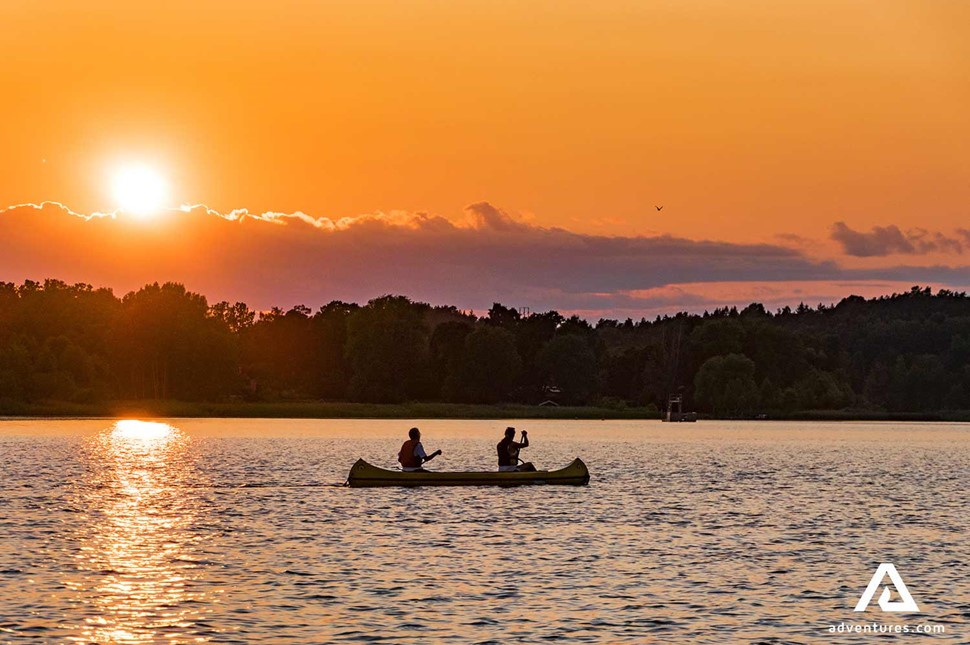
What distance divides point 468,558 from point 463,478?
20036 mm

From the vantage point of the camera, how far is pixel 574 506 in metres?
59.0

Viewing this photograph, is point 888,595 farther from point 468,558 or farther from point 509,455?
point 509,455

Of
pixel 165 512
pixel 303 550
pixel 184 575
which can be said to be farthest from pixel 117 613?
pixel 165 512

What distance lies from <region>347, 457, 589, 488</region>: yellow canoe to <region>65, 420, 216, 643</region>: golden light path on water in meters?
7.54

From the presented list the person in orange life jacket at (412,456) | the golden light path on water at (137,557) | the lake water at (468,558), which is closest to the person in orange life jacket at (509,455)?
the lake water at (468,558)

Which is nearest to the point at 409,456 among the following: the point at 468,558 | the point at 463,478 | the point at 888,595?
the point at 463,478

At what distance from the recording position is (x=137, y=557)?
1599 inches

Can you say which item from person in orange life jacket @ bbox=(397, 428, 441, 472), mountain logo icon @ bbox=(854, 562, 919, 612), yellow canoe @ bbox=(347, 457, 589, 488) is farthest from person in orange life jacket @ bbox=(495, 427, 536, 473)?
mountain logo icon @ bbox=(854, 562, 919, 612)

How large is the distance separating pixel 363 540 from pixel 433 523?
6.40 m

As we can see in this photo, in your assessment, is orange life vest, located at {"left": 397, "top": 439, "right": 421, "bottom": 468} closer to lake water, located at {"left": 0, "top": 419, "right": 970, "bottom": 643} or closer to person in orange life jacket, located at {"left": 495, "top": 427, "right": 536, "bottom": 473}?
lake water, located at {"left": 0, "top": 419, "right": 970, "bottom": 643}

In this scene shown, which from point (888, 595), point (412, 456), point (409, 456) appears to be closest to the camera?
point (888, 595)

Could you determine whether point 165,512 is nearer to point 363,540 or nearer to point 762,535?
point 363,540

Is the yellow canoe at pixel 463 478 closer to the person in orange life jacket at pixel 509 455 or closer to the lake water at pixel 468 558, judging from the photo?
the person in orange life jacket at pixel 509 455

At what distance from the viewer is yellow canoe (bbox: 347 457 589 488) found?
199 feet
